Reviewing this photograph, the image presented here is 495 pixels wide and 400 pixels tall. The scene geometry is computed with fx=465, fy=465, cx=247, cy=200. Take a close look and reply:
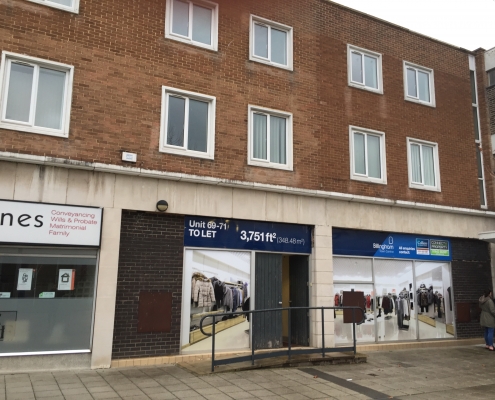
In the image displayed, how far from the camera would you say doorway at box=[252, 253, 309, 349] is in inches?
436

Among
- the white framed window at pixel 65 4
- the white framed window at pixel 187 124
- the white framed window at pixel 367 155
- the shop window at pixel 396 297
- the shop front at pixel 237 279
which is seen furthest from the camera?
the white framed window at pixel 367 155

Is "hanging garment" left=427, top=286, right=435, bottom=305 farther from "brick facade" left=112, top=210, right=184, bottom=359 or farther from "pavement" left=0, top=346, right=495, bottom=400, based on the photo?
"brick facade" left=112, top=210, right=184, bottom=359

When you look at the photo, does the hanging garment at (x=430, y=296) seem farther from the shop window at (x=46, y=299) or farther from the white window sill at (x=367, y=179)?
the shop window at (x=46, y=299)

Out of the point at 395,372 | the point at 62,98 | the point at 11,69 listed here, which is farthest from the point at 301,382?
the point at 11,69

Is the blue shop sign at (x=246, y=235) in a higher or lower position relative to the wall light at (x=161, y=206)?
lower

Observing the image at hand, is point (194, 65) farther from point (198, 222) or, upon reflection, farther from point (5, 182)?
point (5, 182)

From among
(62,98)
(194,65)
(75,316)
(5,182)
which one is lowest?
(75,316)

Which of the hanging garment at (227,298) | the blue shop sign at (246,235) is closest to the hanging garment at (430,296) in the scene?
the blue shop sign at (246,235)

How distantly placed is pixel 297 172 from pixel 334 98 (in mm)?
2638

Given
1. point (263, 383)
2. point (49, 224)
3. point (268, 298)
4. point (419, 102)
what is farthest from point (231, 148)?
point (419, 102)

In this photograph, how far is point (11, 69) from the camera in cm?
916

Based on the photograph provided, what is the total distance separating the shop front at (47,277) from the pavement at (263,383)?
0.66 metres

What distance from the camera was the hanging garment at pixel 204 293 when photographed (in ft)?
34.0

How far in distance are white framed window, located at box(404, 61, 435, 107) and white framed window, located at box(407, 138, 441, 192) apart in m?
1.41
